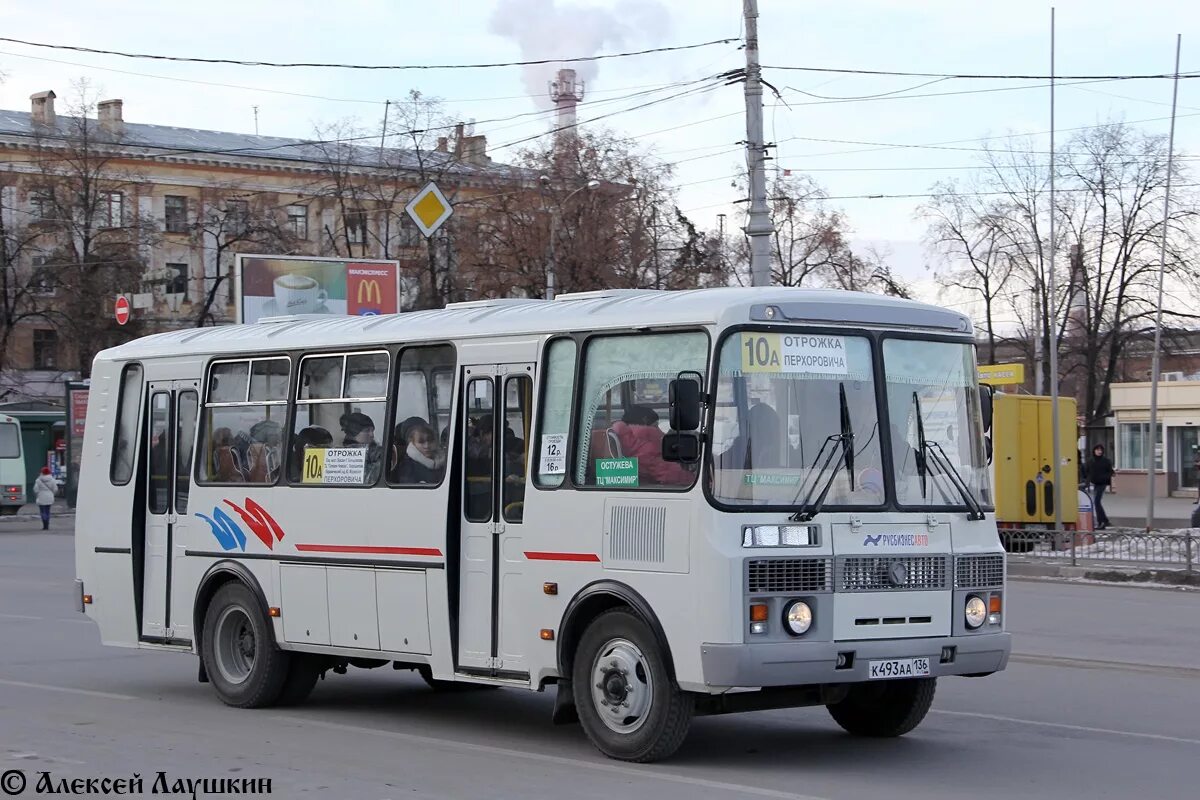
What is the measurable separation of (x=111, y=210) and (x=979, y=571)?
197ft

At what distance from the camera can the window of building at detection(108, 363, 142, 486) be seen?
44.1 feet

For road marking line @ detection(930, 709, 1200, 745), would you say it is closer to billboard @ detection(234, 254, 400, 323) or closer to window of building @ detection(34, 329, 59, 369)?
billboard @ detection(234, 254, 400, 323)

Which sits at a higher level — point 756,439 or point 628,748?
point 756,439

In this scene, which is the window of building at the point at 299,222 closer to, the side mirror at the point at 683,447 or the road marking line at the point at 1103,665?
the road marking line at the point at 1103,665

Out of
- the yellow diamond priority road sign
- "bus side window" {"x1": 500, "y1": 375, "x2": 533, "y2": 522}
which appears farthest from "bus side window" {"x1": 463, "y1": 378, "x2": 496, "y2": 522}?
the yellow diamond priority road sign

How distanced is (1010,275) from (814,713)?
46.6 metres

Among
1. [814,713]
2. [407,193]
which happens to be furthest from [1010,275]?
[814,713]

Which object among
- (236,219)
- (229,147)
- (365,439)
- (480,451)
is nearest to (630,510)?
(480,451)

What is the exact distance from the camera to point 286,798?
328 inches

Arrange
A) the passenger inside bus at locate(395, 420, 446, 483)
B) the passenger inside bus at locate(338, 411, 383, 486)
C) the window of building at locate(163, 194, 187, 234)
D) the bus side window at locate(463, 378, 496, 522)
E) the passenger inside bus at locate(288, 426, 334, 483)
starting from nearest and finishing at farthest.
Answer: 1. the bus side window at locate(463, 378, 496, 522)
2. the passenger inside bus at locate(395, 420, 446, 483)
3. the passenger inside bus at locate(338, 411, 383, 486)
4. the passenger inside bus at locate(288, 426, 334, 483)
5. the window of building at locate(163, 194, 187, 234)

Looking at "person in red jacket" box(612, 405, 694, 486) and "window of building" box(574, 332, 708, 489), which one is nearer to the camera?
"person in red jacket" box(612, 405, 694, 486)

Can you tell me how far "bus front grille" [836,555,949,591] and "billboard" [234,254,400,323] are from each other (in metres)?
33.1

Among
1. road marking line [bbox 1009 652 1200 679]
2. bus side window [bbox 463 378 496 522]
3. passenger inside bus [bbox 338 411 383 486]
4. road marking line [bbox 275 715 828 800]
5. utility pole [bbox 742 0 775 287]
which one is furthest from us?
utility pole [bbox 742 0 775 287]

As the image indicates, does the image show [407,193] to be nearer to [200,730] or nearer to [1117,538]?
[1117,538]
